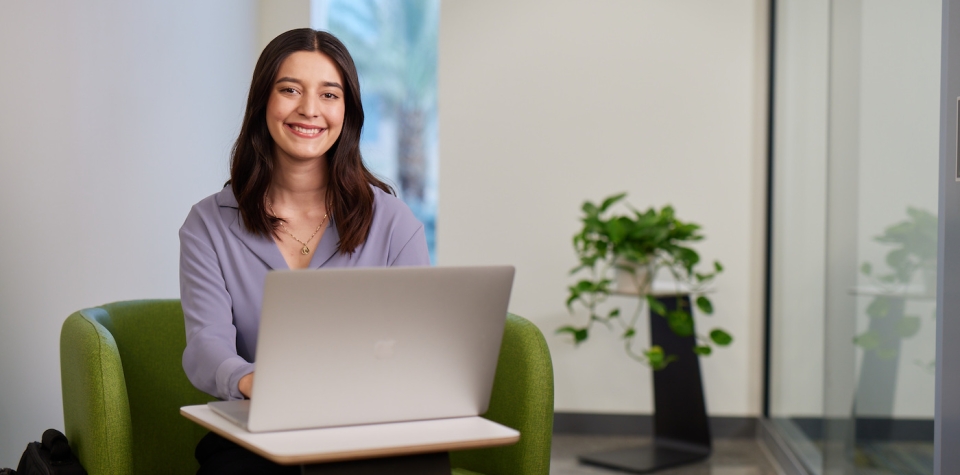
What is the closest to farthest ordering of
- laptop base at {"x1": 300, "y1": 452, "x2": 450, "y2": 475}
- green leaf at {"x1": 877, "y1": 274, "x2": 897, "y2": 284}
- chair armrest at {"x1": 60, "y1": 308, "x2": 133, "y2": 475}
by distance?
laptop base at {"x1": 300, "y1": 452, "x2": 450, "y2": 475}, chair armrest at {"x1": 60, "y1": 308, "x2": 133, "y2": 475}, green leaf at {"x1": 877, "y1": 274, "x2": 897, "y2": 284}

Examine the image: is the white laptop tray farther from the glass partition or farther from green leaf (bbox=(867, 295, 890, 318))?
green leaf (bbox=(867, 295, 890, 318))

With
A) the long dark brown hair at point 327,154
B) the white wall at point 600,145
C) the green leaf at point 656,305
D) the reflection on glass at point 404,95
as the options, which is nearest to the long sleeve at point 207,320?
the long dark brown hair at point 327,154

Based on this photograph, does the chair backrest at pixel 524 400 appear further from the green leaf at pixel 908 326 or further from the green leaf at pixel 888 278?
the green leaf at pixel 888 278

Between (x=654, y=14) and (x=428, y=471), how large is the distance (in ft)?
10.6

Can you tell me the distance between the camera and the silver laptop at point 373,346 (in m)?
1.14

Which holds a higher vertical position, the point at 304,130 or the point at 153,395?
the point at 304,130

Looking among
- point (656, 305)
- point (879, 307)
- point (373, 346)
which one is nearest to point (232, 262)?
point (373, 346)

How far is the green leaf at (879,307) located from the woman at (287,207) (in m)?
1.22

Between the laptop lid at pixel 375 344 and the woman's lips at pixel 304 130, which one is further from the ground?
the woman's lips at pixel 304 130

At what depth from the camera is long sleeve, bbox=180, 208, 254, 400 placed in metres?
1.45

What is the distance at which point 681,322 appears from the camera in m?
3.56

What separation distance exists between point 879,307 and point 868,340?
0.16m

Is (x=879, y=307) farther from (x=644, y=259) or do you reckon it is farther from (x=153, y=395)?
(x=153, y=395)

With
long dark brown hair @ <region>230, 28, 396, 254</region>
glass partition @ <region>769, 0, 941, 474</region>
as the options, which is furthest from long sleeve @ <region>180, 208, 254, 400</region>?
glass partition @ <region>769, 0, 941, 474</region>
